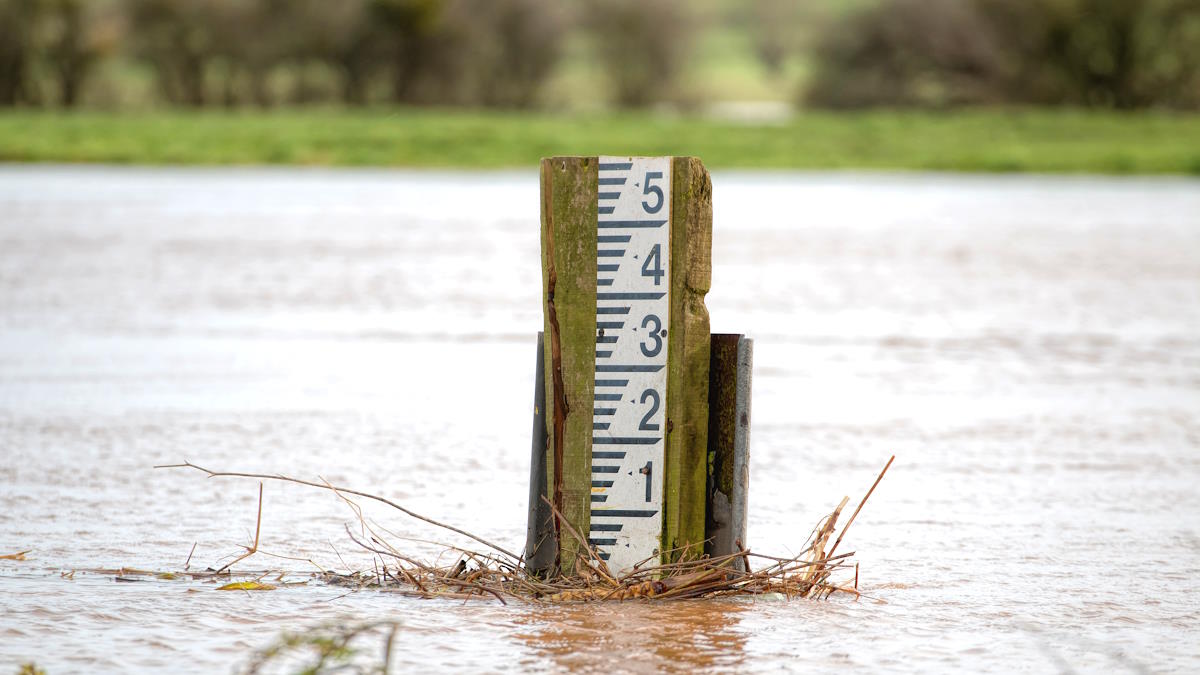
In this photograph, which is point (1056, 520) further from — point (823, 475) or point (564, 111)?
point (564, 111)

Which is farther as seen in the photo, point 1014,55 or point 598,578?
point 1014,55

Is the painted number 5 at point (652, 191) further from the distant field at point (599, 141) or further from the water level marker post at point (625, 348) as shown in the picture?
the distant field at point (599, 141)

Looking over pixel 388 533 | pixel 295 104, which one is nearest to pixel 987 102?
pixel 295 104

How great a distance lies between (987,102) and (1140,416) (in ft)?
117

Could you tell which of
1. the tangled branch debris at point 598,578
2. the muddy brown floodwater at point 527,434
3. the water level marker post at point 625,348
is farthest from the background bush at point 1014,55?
the water level marker post at point 625,348

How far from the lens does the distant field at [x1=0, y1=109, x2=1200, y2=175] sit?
A: 29.8 metres

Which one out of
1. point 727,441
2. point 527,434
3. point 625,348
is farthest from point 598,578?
point 527,434

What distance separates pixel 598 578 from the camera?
494cm

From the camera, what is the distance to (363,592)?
5.02 m

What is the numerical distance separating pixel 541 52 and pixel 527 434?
37.8m

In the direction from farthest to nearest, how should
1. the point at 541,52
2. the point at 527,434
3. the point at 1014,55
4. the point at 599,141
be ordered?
the point at 541,52, the point at 1014,55, the point at 599,141, the point at 527,434

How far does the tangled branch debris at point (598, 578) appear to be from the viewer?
4.90 m

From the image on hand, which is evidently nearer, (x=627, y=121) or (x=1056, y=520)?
(x=1056, y=520)

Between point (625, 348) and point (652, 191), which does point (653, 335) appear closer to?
point (625, 348)
